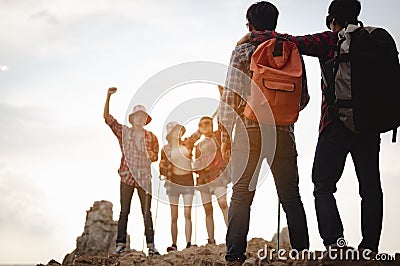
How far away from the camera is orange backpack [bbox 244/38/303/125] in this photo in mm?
5262

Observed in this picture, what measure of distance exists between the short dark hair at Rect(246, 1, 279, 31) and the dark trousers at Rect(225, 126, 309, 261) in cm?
102

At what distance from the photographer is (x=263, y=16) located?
18.3ft

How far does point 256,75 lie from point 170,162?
541cm

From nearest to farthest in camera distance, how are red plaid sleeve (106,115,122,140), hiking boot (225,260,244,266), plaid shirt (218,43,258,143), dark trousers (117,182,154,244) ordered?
hiking boot (225,260,244,266), plaid shirt (218,43,258,143), dark trousers (117,182,154,244), red plaid sleeve (106,115,122,140)

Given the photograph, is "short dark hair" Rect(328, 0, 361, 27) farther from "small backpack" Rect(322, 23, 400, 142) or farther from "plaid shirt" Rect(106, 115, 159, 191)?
"plaid shirt" Rect(106, 115, 159, 191)

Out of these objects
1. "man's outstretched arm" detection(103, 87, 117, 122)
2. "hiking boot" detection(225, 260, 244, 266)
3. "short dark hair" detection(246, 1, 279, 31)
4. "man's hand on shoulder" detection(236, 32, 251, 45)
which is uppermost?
"man's outstretched arm" detection(103, 87, 117, 122)

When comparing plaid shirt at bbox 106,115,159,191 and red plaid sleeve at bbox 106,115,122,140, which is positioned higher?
red plaid sleeve at bbox 106,115,122,140

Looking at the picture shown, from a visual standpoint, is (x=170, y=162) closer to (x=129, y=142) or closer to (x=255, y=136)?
(x=129, y=142)

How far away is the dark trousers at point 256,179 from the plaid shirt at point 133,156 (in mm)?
4719

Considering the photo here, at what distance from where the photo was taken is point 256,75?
530 cm

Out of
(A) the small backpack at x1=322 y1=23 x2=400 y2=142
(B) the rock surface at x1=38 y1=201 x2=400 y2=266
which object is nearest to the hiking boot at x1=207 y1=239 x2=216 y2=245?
(B) the rock surface at x1=38 y1=201 x2=400 y2=266

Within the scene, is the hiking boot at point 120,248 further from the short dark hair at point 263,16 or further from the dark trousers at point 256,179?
the short dark hair at point 263,16

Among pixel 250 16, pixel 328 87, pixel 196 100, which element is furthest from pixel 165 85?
pixel 328 87

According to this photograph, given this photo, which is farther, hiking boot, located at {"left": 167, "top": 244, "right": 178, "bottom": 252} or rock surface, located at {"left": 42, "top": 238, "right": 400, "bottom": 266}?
hiking boot, located at {"left": 167, "top": 244, "right": 178, "bottom": 252}
